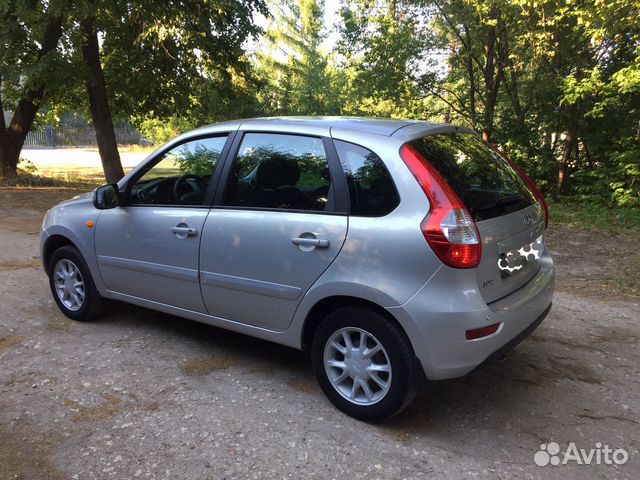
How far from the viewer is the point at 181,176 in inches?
150

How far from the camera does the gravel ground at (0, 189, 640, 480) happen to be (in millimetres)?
2604

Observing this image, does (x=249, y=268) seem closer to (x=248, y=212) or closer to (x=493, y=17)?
(x=248, y=212)

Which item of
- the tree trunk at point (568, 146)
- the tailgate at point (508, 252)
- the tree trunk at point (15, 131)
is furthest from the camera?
the tree trunk at point (15, 131)

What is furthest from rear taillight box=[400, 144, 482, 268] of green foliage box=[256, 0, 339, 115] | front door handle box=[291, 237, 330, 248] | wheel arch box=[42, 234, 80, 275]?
green foliage box=[256, 0, 339, 115]

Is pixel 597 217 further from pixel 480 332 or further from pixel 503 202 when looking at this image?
pixel 480 332

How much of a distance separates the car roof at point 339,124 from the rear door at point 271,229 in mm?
78

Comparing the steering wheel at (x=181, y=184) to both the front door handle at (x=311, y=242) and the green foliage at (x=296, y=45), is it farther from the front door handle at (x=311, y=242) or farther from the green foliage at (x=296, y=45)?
the green foliage at (x=296, y=45)

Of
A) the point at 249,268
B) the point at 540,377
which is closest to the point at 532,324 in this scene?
the point at 540,377

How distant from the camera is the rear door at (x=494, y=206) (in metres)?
A: 2.77

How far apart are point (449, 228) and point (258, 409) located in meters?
1.59

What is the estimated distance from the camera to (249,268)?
129 inches

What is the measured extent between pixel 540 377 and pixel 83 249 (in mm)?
3652

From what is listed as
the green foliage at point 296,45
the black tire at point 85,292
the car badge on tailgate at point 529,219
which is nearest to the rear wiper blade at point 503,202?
the car badge on tailgate at point 529,219

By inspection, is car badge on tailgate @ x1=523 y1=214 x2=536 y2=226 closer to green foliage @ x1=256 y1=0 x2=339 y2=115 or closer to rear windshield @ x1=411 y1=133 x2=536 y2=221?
rear windshield @ x1=411 y1=133 x2=536 y2=221
